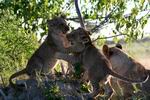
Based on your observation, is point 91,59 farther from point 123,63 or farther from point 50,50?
point 50,50

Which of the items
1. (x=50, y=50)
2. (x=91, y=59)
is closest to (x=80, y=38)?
(x=91, y=59)

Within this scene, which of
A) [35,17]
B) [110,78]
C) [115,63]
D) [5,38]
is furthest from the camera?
[35,17]

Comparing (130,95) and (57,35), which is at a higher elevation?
(57,35)

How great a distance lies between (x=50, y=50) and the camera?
15.8 m

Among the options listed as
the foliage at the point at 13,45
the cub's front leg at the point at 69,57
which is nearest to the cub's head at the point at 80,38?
the cub's front leg at the point at 69,57

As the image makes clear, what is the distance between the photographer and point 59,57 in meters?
15.5

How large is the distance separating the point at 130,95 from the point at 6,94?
2.39 metres

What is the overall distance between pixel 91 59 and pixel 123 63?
41.7 inches

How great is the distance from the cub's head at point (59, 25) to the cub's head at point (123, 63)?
99cm

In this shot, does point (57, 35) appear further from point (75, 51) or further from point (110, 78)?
point (110, 78)

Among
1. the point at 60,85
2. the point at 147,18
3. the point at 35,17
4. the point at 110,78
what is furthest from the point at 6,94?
the point at 147,18

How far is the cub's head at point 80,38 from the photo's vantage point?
14.9 m

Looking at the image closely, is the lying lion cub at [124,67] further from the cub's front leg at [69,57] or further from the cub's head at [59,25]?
the cub's head at [59,25]

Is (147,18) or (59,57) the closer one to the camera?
(59,57)
